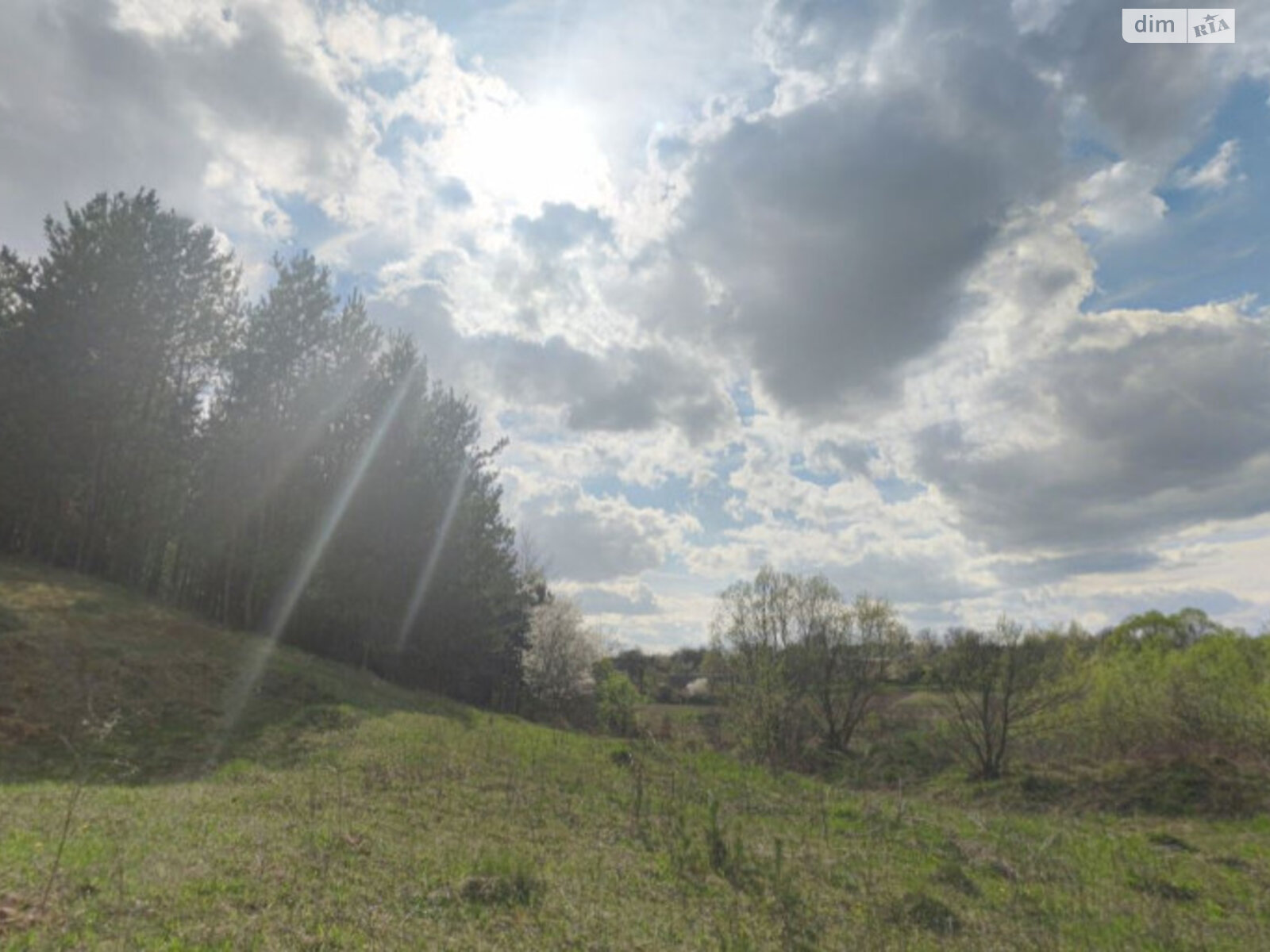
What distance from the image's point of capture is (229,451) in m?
31.5

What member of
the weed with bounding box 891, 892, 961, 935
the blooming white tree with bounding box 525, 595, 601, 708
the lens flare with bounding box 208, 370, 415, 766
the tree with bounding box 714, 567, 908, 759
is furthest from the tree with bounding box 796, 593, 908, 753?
the weed with bounding box 891, 892, 961, 935

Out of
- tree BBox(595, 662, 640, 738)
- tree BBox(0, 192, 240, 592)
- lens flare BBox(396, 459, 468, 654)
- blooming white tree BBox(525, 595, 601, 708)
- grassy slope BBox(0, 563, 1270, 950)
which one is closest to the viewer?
grassy slope BBox(0, 563, 1270, 950)

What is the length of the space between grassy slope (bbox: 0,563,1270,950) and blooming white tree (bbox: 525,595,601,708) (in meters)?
33.2

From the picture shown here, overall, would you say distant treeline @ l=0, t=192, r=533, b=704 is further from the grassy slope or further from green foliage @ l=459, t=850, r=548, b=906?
green foliage @ l=459, t=850, r=548, b=906

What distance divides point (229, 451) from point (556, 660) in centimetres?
3037

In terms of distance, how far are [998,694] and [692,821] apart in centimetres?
2540

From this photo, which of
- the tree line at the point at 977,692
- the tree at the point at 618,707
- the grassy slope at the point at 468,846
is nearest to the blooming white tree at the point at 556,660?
the tree at the point at 618,707

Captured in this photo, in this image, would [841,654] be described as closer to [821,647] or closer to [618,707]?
[821,647]

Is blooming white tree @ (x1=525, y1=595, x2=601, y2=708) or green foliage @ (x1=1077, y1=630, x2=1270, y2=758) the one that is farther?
blooming white tree @ (x1=525, y1=595, x2=601, y2=708)

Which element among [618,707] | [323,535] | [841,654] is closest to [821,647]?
[841,654]

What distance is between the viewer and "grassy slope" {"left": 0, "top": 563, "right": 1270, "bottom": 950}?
6848 millimetres

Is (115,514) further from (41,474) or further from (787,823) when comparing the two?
(787,823)

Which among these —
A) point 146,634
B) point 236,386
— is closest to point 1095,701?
point 146,634

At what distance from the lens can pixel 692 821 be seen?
13.0 m
